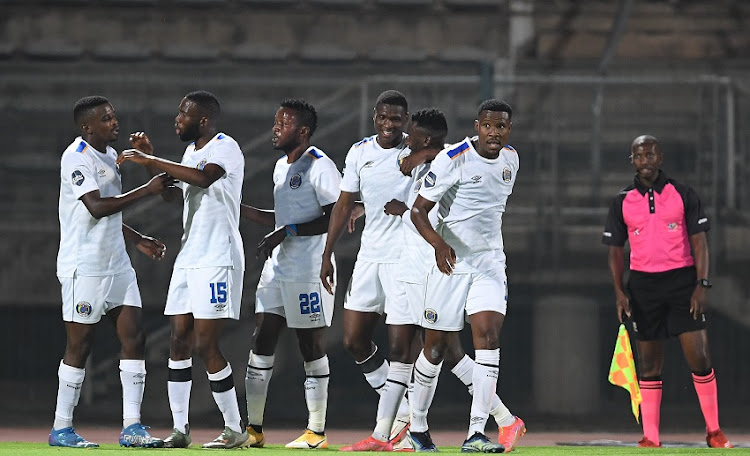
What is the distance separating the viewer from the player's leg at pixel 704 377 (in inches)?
335

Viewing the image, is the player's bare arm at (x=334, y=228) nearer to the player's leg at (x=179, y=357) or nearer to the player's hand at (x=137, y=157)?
the player's leg at (x=179, y=357)

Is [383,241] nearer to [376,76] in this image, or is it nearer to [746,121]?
[376,76]

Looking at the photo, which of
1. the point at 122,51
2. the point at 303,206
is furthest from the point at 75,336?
the point at 122,51

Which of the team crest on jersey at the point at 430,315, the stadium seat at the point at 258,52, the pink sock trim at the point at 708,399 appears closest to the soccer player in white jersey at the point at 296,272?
the team crest on jersey at the point at 430,315

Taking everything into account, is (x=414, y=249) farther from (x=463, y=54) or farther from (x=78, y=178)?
(x=463, y=54)

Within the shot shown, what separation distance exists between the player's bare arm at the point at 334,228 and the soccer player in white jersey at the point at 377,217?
18mm

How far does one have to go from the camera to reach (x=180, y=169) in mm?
7375

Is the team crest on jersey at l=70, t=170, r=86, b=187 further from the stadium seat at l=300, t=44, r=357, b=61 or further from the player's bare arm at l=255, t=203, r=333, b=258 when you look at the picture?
the stadium seat at l=300, t=44, r=357, b=61

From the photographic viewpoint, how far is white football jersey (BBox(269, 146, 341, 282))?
8070 mm

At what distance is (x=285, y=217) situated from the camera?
8.10 metres

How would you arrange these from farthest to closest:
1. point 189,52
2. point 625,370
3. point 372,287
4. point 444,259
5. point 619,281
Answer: point 189,52
point 625,370
point 619,281
point 372,287
point 444,259

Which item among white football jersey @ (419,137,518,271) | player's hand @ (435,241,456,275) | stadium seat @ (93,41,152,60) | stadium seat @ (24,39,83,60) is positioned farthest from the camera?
stadium seat @ (93,41,152,60)

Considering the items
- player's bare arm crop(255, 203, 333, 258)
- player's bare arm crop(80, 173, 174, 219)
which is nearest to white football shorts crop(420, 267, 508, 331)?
player's bare arm crop(255, 203, 333, 258)

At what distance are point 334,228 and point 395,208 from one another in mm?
386
